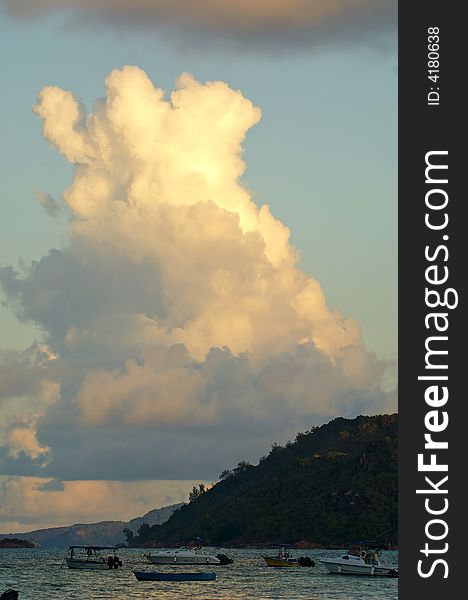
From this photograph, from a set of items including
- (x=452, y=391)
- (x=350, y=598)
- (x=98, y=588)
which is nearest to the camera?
(x=452, y=391)

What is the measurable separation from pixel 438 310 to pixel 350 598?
121061 millimetres

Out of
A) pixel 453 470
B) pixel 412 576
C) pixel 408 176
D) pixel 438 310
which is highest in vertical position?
pixel 408 176

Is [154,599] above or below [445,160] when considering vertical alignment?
below

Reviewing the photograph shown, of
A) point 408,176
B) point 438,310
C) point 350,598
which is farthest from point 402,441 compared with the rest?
point 350,598

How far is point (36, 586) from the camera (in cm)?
19375

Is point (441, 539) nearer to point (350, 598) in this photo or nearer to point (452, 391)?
point (452, 391)

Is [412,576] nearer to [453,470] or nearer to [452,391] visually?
[453,470]

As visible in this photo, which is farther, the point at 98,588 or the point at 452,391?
the point at 98,588

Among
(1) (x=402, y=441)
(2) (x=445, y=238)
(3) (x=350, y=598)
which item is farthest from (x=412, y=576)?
(3) (x=350, y=598)

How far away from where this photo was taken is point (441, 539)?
149 feet

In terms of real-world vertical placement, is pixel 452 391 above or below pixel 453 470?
above

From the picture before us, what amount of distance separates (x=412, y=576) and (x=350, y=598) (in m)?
118

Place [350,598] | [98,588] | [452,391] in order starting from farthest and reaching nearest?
[98,588] < [350,598] < [452,391]

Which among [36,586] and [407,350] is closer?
[407,350]
